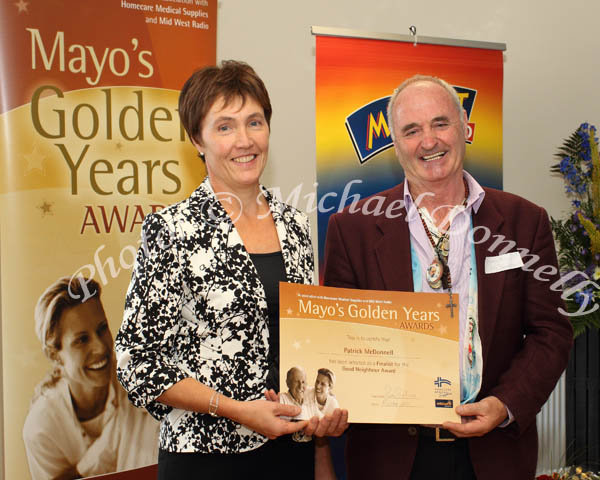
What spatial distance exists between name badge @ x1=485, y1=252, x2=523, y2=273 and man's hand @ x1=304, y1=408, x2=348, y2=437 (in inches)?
24.4

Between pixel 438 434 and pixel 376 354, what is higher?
pixel 376 354

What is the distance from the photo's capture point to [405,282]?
6.23 ft

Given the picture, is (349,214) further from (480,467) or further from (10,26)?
(10,26)

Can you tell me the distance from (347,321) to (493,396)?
493 millimetres

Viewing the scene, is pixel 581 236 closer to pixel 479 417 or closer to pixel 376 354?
pixel 479 417

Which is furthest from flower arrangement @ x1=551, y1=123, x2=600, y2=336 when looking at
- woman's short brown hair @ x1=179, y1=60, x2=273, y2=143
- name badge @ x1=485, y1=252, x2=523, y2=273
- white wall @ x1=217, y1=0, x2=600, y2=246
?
woman's short brown hair @ x1=179, y1=60, x2=273, y2=143

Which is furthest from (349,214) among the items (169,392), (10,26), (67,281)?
(10,26)

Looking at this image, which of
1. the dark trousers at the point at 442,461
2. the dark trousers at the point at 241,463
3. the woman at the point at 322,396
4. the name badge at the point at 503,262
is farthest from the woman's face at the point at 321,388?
the name badge at the point at 503,262

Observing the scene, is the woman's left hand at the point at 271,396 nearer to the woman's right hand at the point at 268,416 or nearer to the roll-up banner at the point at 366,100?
the woman's right hand at the point at 268,416

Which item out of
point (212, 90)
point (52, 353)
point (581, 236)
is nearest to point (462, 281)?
point (212, 90)

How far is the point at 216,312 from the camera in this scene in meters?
1.76

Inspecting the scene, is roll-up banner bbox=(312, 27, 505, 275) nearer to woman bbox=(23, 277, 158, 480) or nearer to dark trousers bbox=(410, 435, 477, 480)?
woman bbox=(23, 277, 158, 480)

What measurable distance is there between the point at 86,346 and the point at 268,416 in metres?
1.67

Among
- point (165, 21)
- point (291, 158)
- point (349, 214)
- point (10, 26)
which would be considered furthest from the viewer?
→ point (291, 158)
